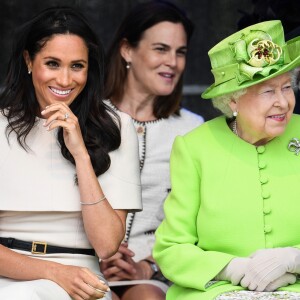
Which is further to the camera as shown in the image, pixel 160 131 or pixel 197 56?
pixel 197 56

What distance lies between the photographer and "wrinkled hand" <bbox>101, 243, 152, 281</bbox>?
506cm

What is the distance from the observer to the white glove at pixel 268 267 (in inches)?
162

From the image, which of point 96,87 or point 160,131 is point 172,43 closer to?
point 160,131

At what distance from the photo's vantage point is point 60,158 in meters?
4.56

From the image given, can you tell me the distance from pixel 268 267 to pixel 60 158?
101 centimetres

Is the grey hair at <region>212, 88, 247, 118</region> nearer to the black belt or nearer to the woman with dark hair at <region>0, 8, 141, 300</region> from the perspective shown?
the woman with dark hair at <region>0, 8, 141, 300</region>

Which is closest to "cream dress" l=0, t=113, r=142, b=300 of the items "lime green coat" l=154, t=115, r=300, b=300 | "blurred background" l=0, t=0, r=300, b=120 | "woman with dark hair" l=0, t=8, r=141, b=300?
"woman with dark hair" l=0, t=8, r=141, b=300

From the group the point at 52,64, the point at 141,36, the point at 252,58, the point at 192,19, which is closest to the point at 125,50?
the point at 141,36

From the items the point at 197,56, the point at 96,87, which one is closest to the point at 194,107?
the point at 197,56

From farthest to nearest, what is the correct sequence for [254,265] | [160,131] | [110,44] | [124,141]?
[110,44]
[160,131]
[124,141]
[254,265]

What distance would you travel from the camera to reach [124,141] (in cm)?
463

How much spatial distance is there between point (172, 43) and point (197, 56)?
0.75m

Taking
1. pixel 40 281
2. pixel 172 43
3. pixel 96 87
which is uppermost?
pixel 172 43

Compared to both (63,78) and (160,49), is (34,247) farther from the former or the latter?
(160,49)
